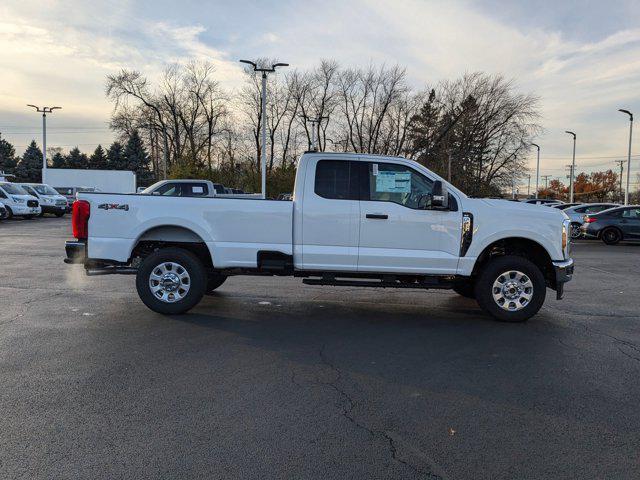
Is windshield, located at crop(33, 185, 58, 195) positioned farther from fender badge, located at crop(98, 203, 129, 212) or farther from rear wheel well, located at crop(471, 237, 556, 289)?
rear wheel well, located at crop(471, 237, 556, 289)

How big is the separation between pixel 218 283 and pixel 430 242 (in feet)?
12.2

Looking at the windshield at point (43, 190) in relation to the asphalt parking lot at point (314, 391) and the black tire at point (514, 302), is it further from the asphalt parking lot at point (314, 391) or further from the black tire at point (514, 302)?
the black tire at point (514, 302)

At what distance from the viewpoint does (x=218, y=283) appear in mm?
8609

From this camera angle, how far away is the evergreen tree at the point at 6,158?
95000 mm

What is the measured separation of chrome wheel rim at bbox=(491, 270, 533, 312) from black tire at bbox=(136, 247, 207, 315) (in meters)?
3.94

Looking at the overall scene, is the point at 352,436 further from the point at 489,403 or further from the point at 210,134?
the point at 210,134

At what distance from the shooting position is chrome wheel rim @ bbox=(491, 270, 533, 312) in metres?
6.83

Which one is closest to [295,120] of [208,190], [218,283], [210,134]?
[210,134]

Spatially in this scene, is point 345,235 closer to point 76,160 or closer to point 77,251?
point 77,251

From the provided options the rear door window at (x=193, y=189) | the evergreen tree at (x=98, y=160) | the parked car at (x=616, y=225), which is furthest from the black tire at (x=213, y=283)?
the evergreen tree at (x=98, y=160)

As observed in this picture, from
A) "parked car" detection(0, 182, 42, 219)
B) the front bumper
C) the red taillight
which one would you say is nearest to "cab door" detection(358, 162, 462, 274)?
the front bumper

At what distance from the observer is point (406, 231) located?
677 centimetres

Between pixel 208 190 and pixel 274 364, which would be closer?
pixel 274 364

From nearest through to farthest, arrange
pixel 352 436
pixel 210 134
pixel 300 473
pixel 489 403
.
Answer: pixel 300 473
pixel 352 436
pixel 489 403
pixel 210 134
